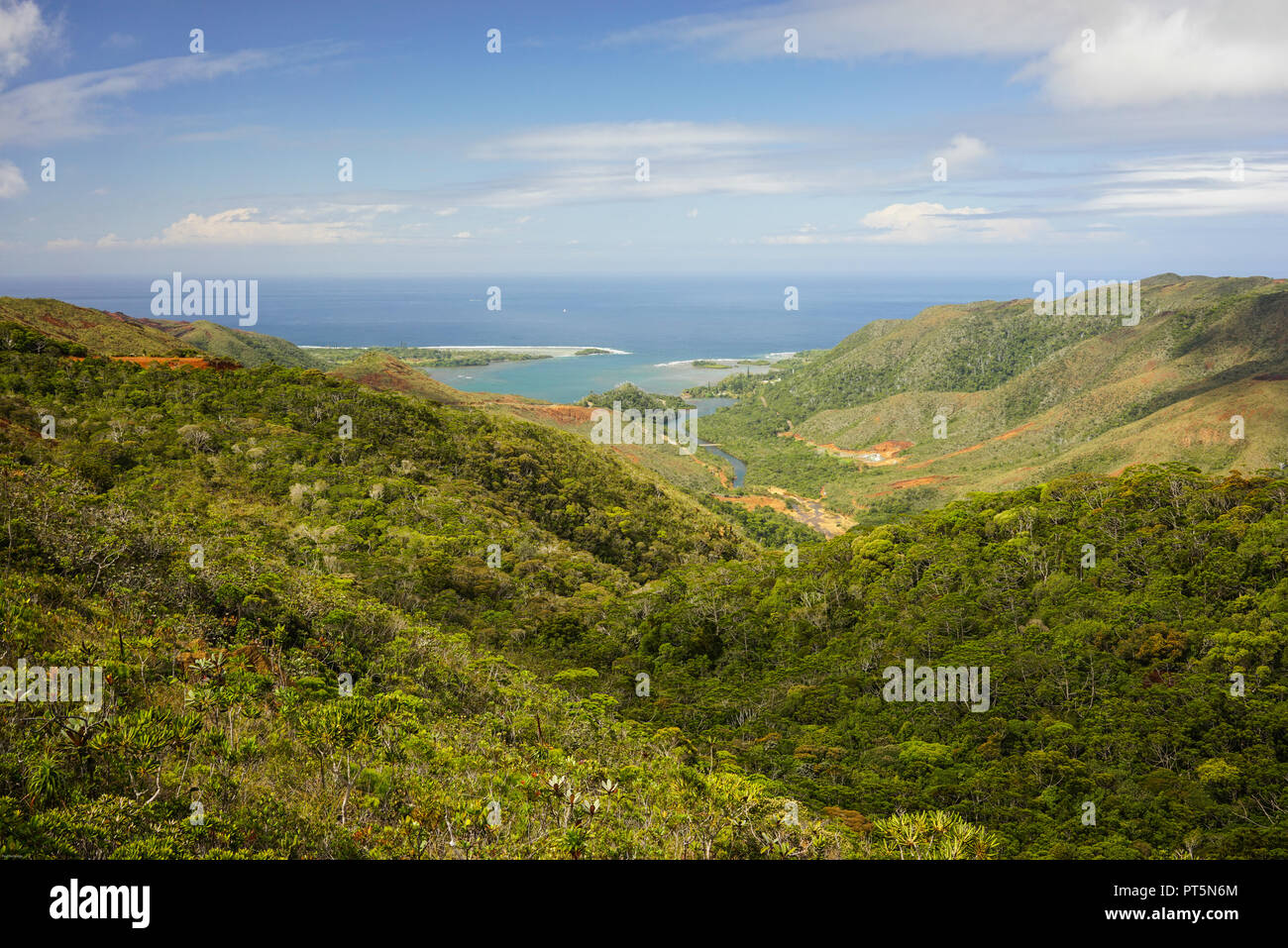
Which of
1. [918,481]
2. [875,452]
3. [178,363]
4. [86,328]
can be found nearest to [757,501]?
[918,481]

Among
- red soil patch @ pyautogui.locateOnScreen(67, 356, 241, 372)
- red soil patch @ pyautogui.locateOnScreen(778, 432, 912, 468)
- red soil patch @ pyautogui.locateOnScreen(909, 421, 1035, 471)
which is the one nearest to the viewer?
red soil patch @ pyautogui.locateOnScreen(67, 356, 241, 372)

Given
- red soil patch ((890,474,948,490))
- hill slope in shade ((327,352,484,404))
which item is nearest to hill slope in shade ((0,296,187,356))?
hill slope in shade ((327,352,484,404))

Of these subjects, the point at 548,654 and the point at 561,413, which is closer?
the point at 548,654

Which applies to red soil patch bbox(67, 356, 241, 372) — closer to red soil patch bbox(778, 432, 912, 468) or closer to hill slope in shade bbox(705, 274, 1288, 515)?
hill slope in shade bbox(705, 274, 1288, 515)

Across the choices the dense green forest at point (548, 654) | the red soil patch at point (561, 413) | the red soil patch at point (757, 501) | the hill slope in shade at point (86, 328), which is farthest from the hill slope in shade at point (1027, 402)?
the hill slope in shade at point (86, 328)

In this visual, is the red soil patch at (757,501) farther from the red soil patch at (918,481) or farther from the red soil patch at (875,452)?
the red soil patch at (875,452)

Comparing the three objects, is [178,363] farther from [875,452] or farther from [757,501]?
[875,452]
